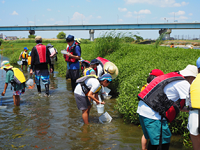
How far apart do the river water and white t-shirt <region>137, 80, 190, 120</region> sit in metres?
1.57

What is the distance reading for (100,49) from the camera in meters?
12.1

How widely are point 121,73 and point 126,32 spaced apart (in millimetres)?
4275

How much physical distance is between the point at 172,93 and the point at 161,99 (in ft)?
0.56

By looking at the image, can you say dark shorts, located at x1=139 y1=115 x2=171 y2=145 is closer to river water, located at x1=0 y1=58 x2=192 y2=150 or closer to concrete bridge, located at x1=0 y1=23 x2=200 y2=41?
river water, located at x1=0 y1=58 x2=192 y2=150

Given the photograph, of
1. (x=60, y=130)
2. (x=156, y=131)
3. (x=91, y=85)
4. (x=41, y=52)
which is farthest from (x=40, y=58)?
(x=156, y=131)

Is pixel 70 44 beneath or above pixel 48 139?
above

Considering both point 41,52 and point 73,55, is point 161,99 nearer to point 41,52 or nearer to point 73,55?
point 73,55

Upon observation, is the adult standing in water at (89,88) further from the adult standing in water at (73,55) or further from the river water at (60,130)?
the adult standing in water at (73,55)

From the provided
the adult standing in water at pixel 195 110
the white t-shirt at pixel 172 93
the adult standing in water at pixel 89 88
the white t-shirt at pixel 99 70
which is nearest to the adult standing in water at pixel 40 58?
the white t-shirt at pixel 99 70

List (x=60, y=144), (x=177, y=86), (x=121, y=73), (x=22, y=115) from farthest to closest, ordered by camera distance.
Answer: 1. (x=121, y=73)
2. (x=22, y=115)
3. (x=60, y=144)
4. (x=177, y=86)

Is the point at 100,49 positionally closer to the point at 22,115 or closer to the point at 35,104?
the point at 35,104

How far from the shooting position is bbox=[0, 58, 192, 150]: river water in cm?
446

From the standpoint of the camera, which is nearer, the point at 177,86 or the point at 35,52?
the point at 177,86

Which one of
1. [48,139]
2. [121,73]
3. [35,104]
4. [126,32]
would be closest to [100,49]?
[126,32]
